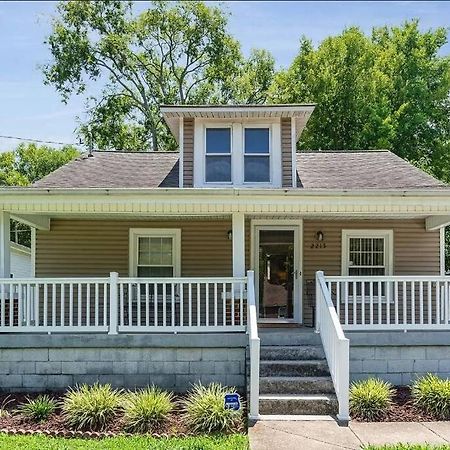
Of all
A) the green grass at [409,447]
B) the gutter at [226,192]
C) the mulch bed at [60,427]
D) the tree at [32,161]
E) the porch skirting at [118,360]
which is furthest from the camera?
the tree at [32,161]

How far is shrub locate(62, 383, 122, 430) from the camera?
7125mm

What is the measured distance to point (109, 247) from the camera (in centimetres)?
1188

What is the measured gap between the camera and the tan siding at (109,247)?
1180 centimetres

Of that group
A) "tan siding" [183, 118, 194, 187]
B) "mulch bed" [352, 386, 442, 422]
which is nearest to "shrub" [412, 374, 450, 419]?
"mulch bed" [352, 386, 442, 422]

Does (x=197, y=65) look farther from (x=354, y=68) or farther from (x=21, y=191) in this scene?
(x=21, y=191)

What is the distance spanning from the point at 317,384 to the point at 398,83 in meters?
18.7

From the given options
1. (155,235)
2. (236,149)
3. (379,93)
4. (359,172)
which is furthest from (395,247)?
(379,93)

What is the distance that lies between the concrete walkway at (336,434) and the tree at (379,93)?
15.8 meters

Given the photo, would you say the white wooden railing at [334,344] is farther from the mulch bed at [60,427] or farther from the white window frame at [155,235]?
the white window frame at [155,235]

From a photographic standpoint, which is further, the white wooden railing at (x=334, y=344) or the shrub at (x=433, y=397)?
the shrub at (x=433, y=397)

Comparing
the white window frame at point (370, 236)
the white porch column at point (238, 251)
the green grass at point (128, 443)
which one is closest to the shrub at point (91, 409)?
the green grass at point (128, 443)

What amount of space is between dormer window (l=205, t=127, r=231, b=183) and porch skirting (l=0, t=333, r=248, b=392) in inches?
156

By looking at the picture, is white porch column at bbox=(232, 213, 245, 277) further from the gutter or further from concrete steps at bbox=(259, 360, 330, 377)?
concrete steps at bbox=(259, 360, 330, 377)

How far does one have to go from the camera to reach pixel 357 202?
29.7ft
